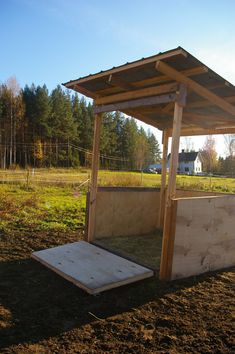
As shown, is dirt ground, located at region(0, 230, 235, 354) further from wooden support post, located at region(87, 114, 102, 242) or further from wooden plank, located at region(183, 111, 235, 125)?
wooden plank, located at region(183, 111, 235, 125)

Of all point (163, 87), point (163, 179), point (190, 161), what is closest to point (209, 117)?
point (163, 179)

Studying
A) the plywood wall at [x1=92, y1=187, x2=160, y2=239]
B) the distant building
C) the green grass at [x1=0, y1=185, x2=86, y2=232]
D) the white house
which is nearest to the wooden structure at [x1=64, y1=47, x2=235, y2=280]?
the plywood wall at [x1=92, y1=187, x2=160, y2=239]

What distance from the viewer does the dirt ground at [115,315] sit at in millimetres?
2639

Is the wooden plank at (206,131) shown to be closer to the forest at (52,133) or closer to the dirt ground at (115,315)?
the dirt ground at (115,315)

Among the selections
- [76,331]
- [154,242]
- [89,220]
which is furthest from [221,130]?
[76,331]

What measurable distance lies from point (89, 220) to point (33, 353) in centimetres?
316

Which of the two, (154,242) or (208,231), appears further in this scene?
(154,242)

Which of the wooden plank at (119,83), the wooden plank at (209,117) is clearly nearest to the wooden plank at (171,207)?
the wooden plank at (119,83)

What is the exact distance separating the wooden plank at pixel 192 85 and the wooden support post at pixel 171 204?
0.42 feet

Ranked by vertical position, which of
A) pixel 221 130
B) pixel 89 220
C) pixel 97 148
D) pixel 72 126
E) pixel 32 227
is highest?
pixel 72 126

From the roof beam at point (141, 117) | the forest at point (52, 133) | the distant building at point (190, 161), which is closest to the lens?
the roof beam at point (141, 117)

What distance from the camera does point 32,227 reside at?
6953mm

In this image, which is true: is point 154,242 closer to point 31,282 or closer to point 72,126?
point 31,282

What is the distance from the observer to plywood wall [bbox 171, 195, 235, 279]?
4.19 m
